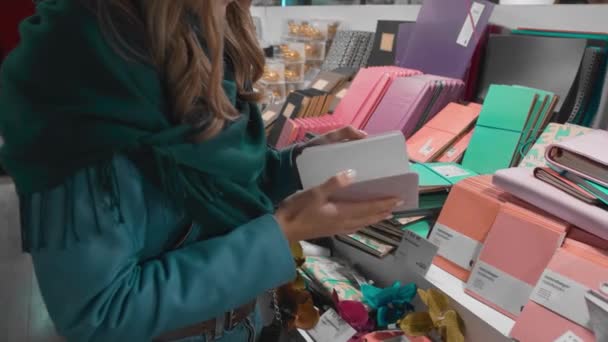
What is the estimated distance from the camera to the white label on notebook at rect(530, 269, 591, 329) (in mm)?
735

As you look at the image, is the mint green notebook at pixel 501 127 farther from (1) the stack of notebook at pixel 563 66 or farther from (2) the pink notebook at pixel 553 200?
(2) the pink notebook at pixel 553 200

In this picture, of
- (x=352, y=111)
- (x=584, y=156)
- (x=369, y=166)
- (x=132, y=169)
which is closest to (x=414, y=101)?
(x=352, y=111)

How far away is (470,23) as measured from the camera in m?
1.49

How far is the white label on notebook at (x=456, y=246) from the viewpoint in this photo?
96 centimetres

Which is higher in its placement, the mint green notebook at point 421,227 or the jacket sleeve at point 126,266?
the jacket sleeve at point 126,266

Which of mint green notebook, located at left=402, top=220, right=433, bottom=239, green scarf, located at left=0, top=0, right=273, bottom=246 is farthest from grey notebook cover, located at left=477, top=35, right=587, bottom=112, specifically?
green scarf, located at left=0, top=0, right=273, bottom=246

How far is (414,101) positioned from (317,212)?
0.91 meters

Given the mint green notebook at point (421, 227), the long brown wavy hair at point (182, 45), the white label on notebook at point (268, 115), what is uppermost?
the long brown wavy hair at point (182, 45)

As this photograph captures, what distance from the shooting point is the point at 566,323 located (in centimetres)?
75

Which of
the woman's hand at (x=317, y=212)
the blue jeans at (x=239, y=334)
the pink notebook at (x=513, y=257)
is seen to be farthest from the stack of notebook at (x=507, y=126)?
the blue jeans at (x=239, y=334)

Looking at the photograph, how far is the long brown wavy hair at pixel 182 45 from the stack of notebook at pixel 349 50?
1637 mm

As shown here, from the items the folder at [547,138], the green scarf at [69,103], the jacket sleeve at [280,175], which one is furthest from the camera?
the folder at [547,138]

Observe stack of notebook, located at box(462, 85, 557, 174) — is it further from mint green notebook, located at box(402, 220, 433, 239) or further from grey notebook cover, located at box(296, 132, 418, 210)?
grey notebook cover, located at box(296, 132, 418, 210)

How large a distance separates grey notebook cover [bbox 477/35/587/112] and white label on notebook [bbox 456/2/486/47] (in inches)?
3.1
